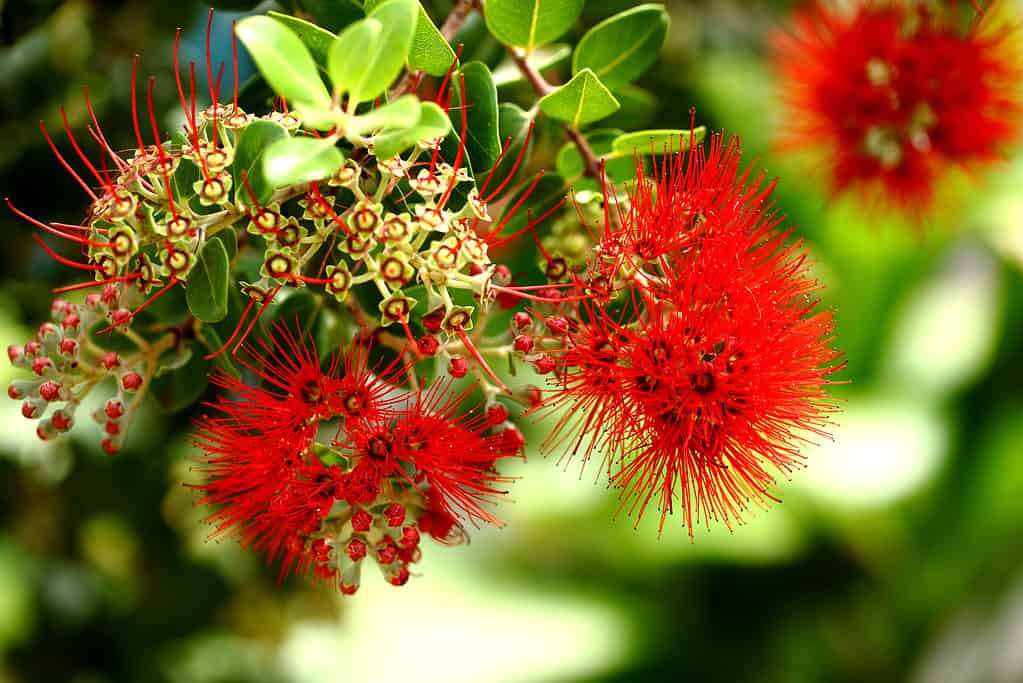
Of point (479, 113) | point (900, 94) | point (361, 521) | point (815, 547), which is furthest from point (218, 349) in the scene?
point (815, 547)

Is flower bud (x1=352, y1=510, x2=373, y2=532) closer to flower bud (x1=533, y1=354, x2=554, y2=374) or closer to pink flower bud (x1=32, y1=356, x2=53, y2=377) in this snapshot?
flower bud (x1=533, y1=354, x2=554, y2=374)

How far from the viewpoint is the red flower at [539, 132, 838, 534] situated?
75 centimetres

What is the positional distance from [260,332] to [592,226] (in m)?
0.31

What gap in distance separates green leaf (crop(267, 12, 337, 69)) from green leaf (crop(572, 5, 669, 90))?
246 mm

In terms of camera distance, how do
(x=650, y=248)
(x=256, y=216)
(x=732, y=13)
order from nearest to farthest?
(x=256, y=216) < (x=650, y=248) < (x=732, y=13)

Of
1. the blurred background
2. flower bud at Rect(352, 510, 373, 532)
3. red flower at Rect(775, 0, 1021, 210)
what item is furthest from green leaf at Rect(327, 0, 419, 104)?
the blurred background

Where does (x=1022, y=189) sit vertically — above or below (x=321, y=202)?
above

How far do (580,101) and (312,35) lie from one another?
226 mm

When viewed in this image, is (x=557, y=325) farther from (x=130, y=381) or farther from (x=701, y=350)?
(x=130, y=381)

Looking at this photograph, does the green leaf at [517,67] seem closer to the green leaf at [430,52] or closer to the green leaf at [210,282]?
the green leaf at [430,52]

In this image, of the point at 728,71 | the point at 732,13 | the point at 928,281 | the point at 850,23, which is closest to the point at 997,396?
the point at 928,281

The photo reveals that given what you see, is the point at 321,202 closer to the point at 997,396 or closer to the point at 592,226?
the point at 592,226

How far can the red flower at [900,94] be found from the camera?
127 centimetres

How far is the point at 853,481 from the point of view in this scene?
2791 millimetres
